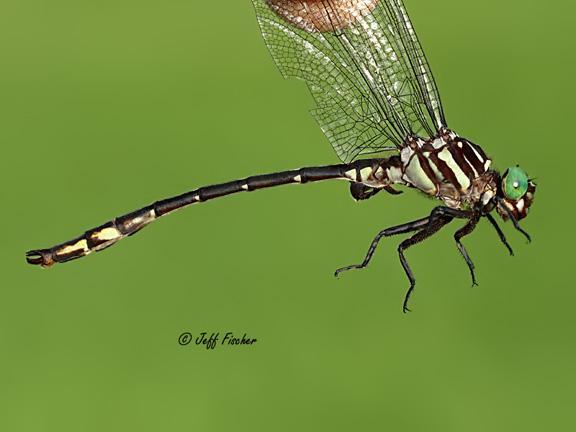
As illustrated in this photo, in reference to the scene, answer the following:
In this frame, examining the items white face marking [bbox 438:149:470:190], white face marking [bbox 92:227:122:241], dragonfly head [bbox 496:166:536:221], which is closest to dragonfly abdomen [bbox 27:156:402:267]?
white face marking [bbox 92:227:122:241]

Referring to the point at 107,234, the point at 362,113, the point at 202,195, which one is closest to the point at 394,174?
the point at 362,113

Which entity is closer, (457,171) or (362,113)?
(457,171)

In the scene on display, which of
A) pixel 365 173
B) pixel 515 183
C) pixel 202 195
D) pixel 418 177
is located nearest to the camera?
pixel 515 183

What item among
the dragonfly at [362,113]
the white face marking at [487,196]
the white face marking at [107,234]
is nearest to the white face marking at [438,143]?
the dragonfly at [362,113]

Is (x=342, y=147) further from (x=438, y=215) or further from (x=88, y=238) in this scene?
(x=88, y=238)

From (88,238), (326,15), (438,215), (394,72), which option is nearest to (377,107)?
(394,72)

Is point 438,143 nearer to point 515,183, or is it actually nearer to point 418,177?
point 418,177
